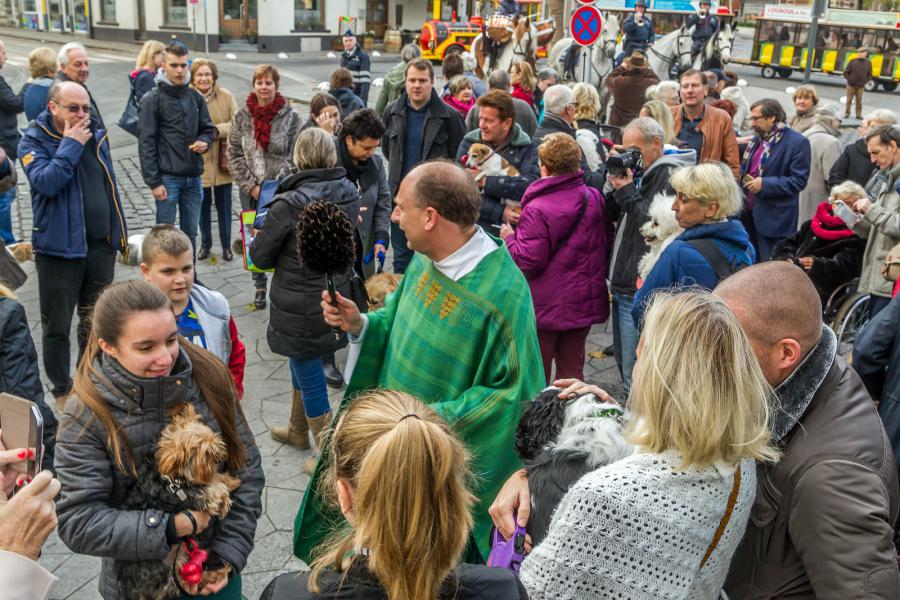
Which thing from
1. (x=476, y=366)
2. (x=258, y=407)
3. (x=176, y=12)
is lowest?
(x=258, y=407)

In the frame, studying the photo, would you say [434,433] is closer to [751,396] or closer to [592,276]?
[751,396]

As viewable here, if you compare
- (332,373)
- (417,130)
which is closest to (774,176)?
(417,130)

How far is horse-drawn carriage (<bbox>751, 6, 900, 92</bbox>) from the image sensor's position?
25.1m

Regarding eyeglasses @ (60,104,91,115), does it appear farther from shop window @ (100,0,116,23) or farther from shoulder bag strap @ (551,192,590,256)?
shop window @ (100,0,116,23)

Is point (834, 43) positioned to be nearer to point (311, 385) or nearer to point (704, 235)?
point (704, 235)

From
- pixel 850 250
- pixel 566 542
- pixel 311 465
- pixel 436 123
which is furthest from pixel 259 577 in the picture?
pixel 850 250

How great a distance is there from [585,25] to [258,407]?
686cm

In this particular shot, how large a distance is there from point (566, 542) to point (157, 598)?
154 centimetres

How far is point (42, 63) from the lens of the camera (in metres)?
8.35

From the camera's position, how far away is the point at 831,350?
2385 millimetres

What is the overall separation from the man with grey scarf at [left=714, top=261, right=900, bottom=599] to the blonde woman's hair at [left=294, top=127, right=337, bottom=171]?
9.62ft

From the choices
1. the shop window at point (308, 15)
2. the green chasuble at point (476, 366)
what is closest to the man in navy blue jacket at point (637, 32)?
the green chasuble at point (476, 366)

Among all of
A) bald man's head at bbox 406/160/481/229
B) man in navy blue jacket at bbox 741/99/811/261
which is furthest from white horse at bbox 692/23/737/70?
bald man's head at bbox 406/160/481/229

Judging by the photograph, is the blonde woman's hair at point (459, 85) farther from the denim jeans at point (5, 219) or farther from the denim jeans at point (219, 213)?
the denim jeans at point (5, 219)
